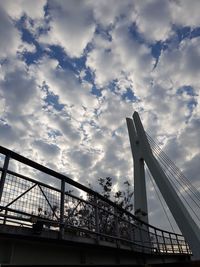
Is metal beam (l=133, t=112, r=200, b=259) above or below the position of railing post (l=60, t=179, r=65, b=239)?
above

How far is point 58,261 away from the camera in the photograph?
7.43 metres

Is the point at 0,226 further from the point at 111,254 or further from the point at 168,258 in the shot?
the point at 168,258

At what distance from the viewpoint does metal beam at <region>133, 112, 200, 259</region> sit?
61.6ft

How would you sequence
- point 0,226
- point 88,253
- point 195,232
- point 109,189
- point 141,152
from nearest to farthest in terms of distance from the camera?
point 0,226 → point 88,253 → point 195,232 → point 141,152 → point 109,189

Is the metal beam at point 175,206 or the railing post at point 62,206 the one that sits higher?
the metal beam at point 175,206

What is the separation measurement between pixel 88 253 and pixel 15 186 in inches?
155

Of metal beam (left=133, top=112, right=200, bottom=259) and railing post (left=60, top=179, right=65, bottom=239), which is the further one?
metal beam (left=133, top=112, right=200, bottom=259)

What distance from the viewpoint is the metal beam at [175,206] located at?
18.8 meters

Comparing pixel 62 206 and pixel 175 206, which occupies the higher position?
pixel 175 206

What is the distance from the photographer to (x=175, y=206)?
20.2 meters

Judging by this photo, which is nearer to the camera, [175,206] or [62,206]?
[62,206]

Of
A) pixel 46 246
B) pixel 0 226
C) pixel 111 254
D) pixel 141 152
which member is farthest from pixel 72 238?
pixel 141 152

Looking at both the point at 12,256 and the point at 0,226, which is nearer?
the point at 0,226

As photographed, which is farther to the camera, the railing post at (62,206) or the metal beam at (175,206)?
the metal beam at (175,206)
